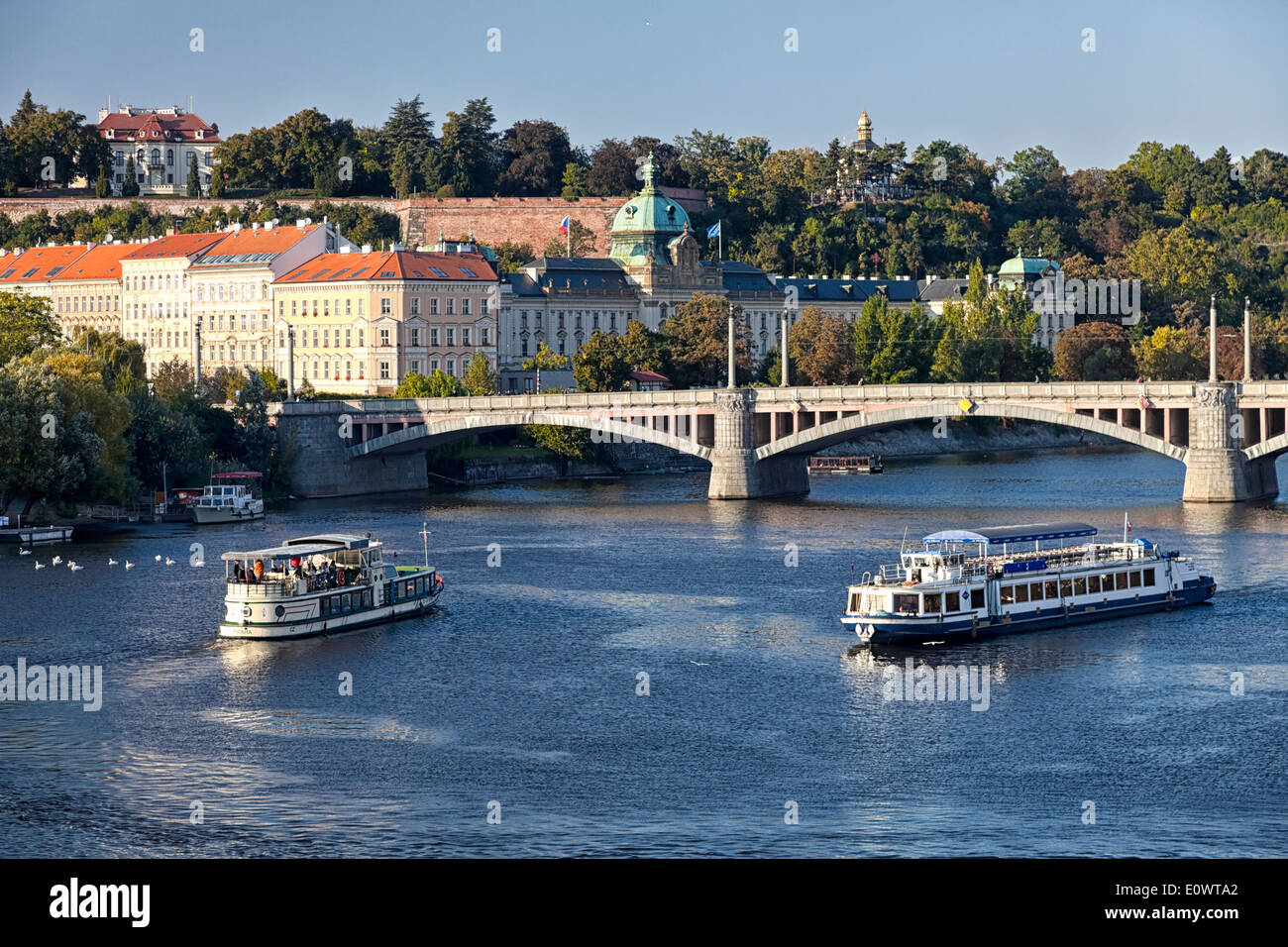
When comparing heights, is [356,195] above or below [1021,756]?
above

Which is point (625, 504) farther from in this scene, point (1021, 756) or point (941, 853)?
point (941, 853)

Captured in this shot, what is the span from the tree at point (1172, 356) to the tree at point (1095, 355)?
4.31 ft

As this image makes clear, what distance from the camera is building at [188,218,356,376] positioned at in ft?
484

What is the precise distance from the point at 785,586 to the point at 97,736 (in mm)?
28184

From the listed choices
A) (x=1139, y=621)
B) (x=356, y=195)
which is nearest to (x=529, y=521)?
(x=1139, y=621)

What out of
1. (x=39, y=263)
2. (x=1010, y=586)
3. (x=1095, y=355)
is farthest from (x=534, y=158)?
(x=1010, y=586)

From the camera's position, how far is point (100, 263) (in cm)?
16400

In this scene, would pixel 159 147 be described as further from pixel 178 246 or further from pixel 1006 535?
pixel 1006 535

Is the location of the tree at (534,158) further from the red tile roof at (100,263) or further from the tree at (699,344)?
the tree at (699,344)

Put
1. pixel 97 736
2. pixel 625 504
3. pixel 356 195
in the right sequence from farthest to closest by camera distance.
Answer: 1. pixel 356 195
2. pixel 625 504
3. pixel 97 736

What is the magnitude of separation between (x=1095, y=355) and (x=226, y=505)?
83.7 m

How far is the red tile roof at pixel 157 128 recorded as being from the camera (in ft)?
645
